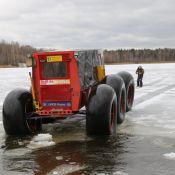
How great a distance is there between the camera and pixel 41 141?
8.78 metres

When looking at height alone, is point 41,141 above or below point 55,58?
below

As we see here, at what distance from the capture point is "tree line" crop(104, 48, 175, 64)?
567 feet

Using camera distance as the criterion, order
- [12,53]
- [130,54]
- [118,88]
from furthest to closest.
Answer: [130,54] → [12,53] → [118,88]

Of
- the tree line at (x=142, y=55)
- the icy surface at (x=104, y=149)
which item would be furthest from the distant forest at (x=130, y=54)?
the icy surface at (x=104, y=149)

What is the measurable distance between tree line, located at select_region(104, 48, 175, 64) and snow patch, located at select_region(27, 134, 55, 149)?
15902 cm

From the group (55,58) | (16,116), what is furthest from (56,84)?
(16,116)

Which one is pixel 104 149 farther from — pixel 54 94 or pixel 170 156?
pixel 54 94

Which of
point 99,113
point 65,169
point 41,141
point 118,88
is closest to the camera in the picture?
point 65,169

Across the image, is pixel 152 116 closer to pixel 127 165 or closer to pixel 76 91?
pixel 76 91

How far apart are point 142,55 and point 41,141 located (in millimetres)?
175419

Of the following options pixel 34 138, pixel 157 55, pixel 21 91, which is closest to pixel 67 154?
pixel 34 138

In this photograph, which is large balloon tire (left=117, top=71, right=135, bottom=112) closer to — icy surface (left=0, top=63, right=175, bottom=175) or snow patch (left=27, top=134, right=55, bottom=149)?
icy surface (left=0, top=63, right=175, bottom=175)

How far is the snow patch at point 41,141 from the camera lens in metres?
8.37

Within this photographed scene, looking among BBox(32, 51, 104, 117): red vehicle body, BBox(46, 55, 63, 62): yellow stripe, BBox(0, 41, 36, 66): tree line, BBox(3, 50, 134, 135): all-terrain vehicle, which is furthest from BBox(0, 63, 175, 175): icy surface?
BBox(0, 41, 36, 66): tree line
